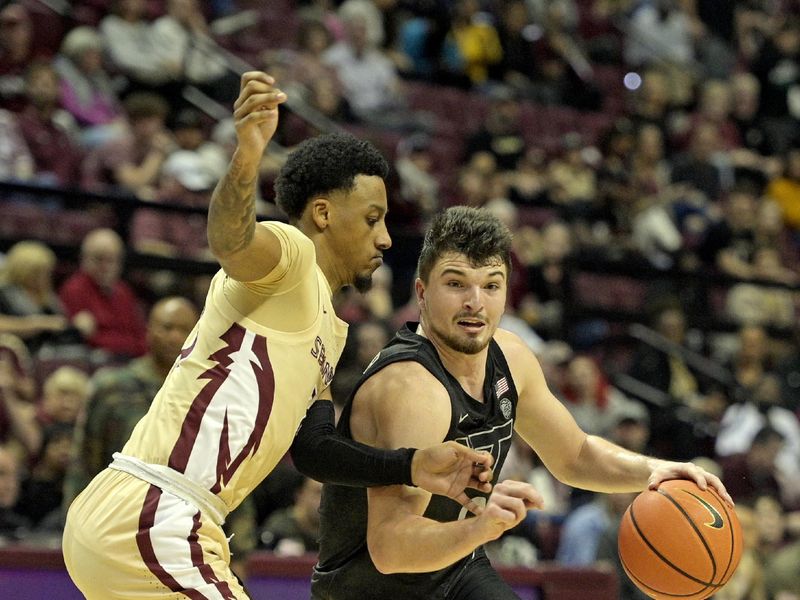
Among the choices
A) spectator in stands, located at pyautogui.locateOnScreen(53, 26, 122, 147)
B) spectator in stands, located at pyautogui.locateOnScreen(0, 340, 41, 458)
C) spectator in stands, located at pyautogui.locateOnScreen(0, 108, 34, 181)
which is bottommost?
spectator in stands, located at pyautogui.locateOnScreen(0, 340, 41, 458)

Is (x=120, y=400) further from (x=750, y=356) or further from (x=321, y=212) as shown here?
(x=750, y=356)

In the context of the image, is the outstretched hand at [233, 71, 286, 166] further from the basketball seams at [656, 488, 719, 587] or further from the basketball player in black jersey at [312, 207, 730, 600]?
the basketball seams at [656, 488, 719, 587]

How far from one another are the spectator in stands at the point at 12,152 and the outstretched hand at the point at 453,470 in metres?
6.18

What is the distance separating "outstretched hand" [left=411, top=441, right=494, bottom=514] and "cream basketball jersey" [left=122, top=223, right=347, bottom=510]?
46cm

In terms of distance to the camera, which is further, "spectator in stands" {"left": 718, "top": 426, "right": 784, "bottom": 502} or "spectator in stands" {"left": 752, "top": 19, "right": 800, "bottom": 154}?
"spectator in stands" {"left": 752, "top": 19, "right": 800, "bottom": 154}

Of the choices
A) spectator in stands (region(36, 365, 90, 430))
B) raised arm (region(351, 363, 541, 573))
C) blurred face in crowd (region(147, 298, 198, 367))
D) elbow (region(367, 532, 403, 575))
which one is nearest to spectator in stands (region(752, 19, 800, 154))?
spectator in stands (region(36, 365, 90, 430))

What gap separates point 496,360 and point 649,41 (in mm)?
12774

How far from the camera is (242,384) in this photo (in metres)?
3.74

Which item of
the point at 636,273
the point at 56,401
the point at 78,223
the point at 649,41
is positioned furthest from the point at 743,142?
the point at 56,401

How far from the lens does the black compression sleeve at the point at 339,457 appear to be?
371 centimetres

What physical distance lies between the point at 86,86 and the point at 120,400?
16.4 ft

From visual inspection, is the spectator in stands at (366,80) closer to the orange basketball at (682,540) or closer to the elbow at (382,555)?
the orange basketball at (682,540)

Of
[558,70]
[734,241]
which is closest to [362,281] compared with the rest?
[734,241]

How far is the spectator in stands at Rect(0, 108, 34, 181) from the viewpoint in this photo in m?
9.14
